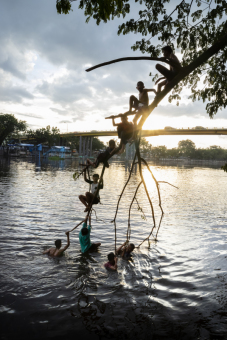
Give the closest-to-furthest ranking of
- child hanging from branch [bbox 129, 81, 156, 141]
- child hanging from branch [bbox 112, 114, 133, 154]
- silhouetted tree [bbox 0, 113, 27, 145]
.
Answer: child hanging from branch [bbox 129, 81, 156, 141]
child hanging from branch [bbox 112, 114, 133, 154]
silhouetted tree [bbox 0, 113, 27, 145]

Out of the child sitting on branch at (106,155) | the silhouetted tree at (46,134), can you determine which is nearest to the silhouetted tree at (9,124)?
the silhouetted tree at (46,134)

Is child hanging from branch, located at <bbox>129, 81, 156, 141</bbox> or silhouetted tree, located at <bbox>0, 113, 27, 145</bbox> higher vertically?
silhouetted tree, located at <bbox>0, 113, 27, 145</bbox>

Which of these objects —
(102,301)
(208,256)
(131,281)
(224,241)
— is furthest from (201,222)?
(102,301)

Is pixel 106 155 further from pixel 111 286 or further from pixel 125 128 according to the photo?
pixel 111 286

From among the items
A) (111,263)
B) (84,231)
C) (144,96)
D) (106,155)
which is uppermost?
(144,96)

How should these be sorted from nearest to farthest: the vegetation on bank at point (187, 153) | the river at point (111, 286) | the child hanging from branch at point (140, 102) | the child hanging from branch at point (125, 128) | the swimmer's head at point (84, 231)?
the child hanging from branch at point (140, 102) < the child hanging from branch at point (125, 128) < the river at point (111, 286) < the swimmer's head at point (84, 231) < the vegetation on bank at point (187, 153)

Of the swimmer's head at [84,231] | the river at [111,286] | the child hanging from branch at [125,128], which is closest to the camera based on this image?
the child hanging from branch at [125,128]

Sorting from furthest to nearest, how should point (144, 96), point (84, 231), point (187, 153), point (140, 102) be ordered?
point (187, 153)
point (84, 231)
point (144, 96)
point (140, 102)

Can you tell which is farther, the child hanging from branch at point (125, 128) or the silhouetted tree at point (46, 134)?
the silhouetted tree at point (46, 134)

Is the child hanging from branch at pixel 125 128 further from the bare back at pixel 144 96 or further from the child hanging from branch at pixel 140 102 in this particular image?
the bare back at pixel 144 96

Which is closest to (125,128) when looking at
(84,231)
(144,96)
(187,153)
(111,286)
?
(144,96)

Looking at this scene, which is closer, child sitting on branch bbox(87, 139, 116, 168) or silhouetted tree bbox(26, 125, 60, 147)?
child sitting on branch bbox(87, 139, 116, 168)

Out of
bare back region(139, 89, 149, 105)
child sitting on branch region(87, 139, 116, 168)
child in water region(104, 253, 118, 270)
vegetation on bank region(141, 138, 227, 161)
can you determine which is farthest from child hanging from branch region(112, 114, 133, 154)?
vegetation on bank region(141, 138, 227, 161)

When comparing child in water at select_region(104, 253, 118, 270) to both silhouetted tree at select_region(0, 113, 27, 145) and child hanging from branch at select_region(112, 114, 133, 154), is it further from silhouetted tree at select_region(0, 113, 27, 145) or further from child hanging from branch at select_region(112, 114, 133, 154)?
silhouetted tree at select_region(0, 113, 27, 145)
